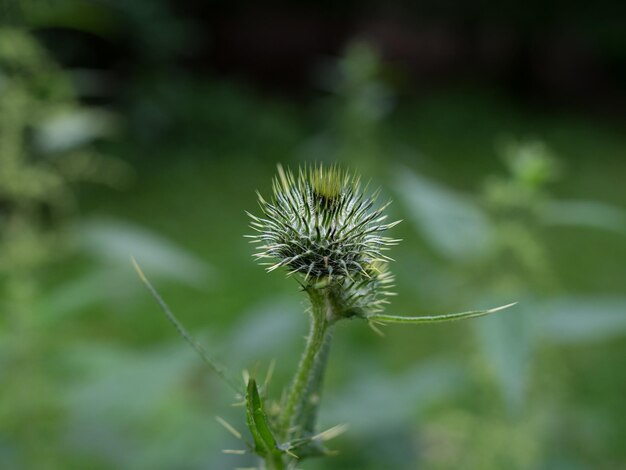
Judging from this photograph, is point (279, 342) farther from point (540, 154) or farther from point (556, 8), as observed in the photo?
point (556, 8)

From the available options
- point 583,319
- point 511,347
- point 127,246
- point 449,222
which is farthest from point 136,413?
point 583,319

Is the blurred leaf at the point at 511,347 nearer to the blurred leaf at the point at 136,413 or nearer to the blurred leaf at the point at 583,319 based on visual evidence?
the blurred leaf at the point at 583,319

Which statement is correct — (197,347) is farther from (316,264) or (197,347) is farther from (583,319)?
(583,319)

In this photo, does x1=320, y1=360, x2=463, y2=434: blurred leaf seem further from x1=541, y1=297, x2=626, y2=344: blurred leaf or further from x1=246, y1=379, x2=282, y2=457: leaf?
x1=246, y1=379, x2=282, y2=457: leaf

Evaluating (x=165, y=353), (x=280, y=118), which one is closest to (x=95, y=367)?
(x=165, y=353)

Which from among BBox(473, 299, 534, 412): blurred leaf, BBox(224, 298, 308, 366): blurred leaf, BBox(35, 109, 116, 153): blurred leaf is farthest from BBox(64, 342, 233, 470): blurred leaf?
BBox(473, 299, 534, 412): blurred leaf

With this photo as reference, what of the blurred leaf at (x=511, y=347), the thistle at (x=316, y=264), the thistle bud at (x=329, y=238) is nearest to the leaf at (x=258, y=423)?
the thistle at (x=316, y=264)
